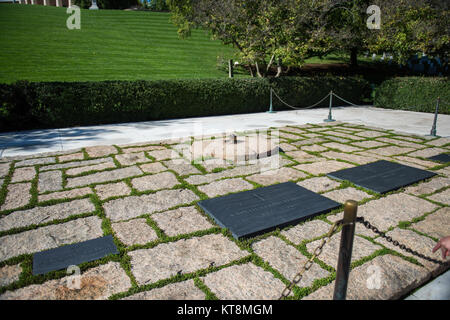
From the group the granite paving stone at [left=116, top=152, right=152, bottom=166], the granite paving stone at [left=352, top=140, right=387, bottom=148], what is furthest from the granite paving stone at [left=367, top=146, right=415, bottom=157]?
the granite paving stone at [left=116, top=152, right=152, bottom=166]

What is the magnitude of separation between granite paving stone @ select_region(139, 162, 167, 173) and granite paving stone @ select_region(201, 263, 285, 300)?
3.00 metres

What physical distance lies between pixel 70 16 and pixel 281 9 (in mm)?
23786

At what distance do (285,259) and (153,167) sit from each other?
3.35 meters

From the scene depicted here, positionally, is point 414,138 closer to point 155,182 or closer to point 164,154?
point 164,154

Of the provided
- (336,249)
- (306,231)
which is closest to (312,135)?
(306,231)

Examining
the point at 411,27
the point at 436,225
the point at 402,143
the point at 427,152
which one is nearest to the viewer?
the point at 436,225

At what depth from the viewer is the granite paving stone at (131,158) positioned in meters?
5.65

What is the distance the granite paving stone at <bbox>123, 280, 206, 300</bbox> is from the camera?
2.27 metres

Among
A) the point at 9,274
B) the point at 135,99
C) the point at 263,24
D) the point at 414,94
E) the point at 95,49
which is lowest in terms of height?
the point at 9,274

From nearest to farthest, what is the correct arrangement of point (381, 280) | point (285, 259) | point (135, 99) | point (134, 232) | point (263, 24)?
point (381, 280)
point (285, 259)
point (134, 232)
point (135, 99)
point (263, 24)

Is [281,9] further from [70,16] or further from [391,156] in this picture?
[70,16]

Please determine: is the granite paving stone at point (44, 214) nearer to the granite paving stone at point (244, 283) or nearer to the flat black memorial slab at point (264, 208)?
the flat black memorial slab at point (264, 208)

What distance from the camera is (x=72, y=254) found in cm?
279

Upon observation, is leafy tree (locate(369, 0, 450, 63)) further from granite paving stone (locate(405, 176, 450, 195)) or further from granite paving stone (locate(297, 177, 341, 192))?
granite paving stone (locate(297, 177, 341, 192))
